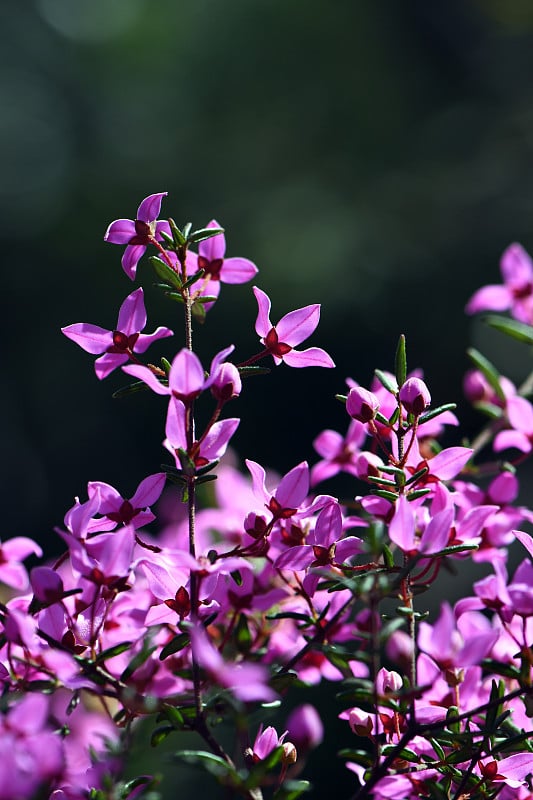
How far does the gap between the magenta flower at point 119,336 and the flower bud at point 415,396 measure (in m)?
0.14

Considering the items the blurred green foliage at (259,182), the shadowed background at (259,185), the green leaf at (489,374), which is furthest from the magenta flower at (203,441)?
the shadowed background at (259,185)

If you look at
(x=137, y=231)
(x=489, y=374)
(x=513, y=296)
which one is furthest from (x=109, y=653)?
(x=513, y=296)

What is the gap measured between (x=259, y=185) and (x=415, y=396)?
193 inches

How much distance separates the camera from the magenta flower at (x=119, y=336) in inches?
21.1

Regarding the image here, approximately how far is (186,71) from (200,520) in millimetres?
5776

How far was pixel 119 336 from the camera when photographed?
54cm

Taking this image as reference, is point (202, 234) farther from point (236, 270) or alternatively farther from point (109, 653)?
point (109, 653)

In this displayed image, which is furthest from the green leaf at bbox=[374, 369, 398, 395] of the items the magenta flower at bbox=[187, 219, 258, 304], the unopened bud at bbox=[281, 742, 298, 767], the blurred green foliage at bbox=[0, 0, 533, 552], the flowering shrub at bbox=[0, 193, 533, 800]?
the blurred green foliage at bbox=[0, 0, 533, 552]

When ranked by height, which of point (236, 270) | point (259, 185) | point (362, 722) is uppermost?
point (236, 270)

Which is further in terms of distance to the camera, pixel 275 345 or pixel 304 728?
pixel 275 345

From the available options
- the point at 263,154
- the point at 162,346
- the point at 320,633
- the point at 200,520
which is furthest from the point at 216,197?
the point at 320,633

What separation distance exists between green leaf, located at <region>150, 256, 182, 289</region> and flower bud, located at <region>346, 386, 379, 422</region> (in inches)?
4.7

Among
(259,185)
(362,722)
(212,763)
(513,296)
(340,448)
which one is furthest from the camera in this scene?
(259,185)

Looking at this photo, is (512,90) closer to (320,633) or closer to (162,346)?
(162,346)
